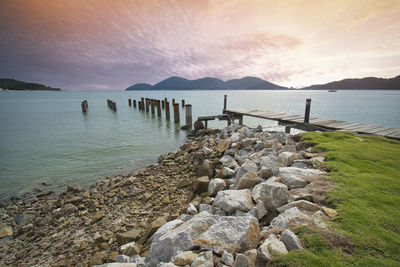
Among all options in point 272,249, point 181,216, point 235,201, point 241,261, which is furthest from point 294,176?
point 181,216

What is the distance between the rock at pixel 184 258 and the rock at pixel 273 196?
4.85 ft

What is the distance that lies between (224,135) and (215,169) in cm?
508

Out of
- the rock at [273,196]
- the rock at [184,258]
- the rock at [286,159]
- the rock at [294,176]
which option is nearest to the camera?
the rock at [184,258]

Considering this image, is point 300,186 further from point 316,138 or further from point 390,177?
point 316,138

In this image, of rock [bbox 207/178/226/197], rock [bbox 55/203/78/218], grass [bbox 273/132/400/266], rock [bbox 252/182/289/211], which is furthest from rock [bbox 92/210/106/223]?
grass [bbox 273/132/400/266]

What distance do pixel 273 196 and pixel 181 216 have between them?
1959 millimetres

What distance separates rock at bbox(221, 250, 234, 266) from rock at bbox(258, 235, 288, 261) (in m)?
0.32

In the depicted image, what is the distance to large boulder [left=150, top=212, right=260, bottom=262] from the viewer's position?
7.44 ft

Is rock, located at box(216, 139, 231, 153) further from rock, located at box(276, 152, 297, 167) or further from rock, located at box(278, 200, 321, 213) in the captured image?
rock, located at box(278, 200, 321, 213)

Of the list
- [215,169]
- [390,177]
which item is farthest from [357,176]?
[215,169]

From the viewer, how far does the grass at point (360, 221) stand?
1.82 m

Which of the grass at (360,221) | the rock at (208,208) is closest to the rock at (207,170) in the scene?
the rock at (208,208)

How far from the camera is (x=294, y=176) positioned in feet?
11.9

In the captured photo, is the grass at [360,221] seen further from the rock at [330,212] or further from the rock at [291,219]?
the rock at [291,219]
